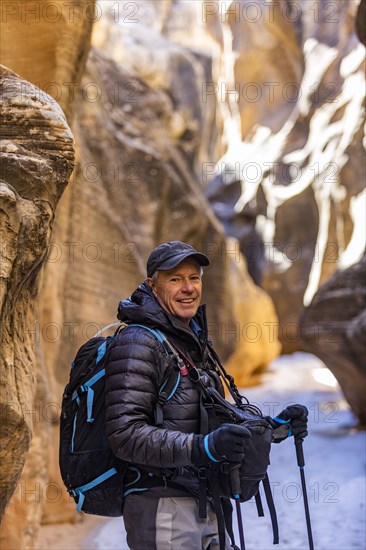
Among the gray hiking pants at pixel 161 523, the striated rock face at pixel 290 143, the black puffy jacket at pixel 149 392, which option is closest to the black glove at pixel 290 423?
the black puffy jacket at pixel 149 392

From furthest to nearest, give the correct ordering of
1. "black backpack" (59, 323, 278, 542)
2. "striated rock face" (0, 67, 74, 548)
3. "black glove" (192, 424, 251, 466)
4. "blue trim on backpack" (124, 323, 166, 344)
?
"striated rock face" (0, 67, 74, 548), "blue trim on backpack" (124, 323, 166, 344), "black backpack" (59, 323, 278, 542), "black glove" (192, 424, 251, 466)

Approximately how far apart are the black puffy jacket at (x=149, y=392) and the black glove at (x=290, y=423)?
27 cm

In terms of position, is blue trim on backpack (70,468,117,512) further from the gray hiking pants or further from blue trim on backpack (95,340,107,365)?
blue trim on backpack (95,340,107,365)

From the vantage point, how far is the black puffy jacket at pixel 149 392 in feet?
6.40

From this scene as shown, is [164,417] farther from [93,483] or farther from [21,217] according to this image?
[21,217]

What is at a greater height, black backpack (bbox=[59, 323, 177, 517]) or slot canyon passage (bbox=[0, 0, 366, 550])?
slot canyon passage (bbox=[0, 0, 366, 550])

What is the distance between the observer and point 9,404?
266cm

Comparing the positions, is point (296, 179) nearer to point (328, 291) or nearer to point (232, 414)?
point (328, 291)

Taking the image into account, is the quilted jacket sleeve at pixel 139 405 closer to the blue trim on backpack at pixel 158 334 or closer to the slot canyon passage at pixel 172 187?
the blue trim on backpack at pixel 158 334

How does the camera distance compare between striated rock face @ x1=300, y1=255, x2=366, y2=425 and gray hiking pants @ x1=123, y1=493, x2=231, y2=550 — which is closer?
gray hiking pants @ x1=123, y1=493, x2=231, y2=550

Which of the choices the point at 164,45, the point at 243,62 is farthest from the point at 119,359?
the point at 243,62

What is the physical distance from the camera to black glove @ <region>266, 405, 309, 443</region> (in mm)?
2289

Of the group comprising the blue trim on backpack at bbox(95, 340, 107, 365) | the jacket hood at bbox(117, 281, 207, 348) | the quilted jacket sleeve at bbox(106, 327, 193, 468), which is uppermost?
the jacket hood at bbox(117, 281, 207, 348)

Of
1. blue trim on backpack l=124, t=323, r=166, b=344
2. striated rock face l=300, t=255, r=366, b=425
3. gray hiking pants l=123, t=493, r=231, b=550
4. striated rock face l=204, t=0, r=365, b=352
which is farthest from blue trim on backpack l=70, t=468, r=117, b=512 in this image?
striated rock face l=204, t=0, r=365, b=352
